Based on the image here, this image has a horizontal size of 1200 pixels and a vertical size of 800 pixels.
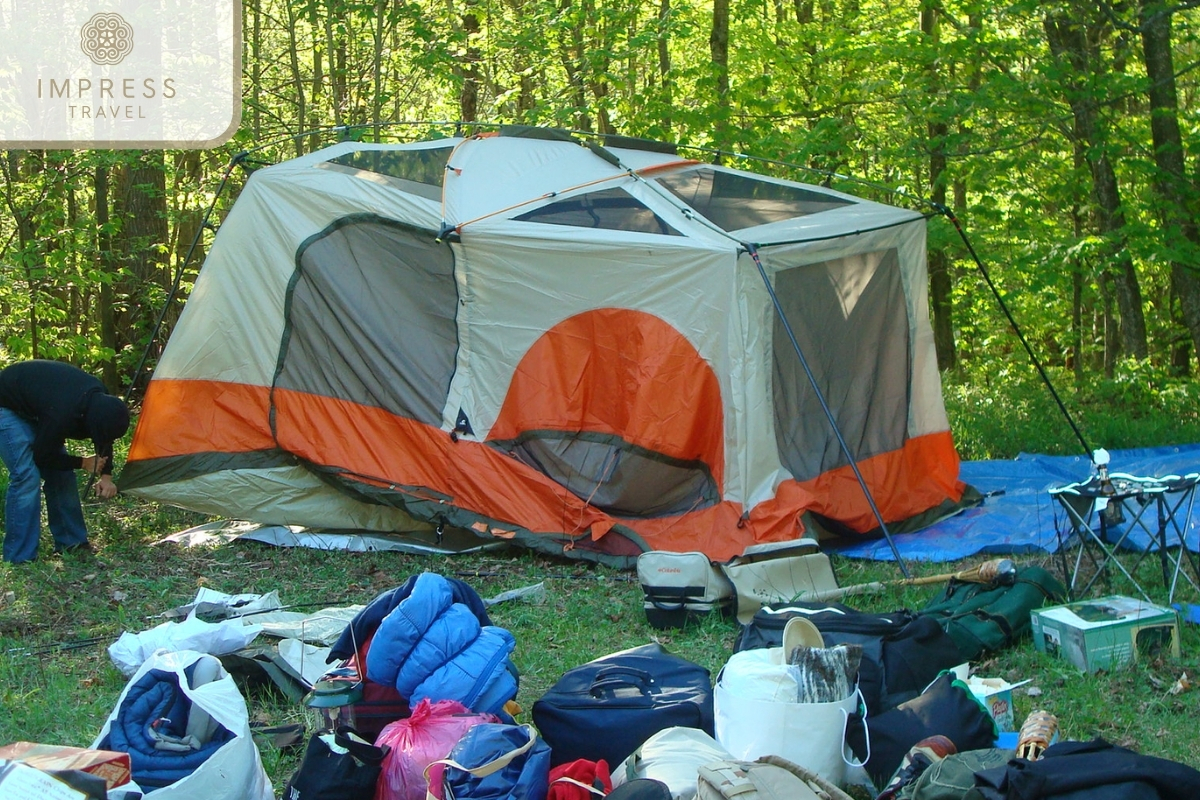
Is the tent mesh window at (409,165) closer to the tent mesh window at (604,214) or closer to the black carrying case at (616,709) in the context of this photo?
the tent mesh window at (604,214)

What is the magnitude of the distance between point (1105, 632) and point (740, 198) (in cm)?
329

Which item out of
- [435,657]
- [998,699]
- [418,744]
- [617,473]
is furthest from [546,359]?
[418,744]

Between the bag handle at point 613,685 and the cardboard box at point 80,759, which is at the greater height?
the cardboard box at point 80,759

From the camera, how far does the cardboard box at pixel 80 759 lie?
8.17 ft

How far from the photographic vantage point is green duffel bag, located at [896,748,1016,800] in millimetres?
2574

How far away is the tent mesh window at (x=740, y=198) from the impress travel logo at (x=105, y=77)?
4285 mm

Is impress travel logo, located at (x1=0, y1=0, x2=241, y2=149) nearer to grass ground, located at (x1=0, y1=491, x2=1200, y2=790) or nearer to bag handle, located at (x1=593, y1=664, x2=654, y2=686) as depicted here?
grass ground, located at (x1=0, y1=491, x2=1200, y2=790)

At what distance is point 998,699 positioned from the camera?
3.39 metres

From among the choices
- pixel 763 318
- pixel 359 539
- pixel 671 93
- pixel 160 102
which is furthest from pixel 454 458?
pixel 671 93

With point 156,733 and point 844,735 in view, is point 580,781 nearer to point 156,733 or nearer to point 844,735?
point 844,735

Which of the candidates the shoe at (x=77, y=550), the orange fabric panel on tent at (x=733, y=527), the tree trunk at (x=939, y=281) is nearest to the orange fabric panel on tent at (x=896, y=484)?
the orange fabric panel on tent at (x=733, y=527)

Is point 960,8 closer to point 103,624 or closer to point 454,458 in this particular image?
point 454,458

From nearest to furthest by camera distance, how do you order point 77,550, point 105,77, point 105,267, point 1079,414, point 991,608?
point 991,608
point 77,550
point 105,77
point 1079,414
point 105,267

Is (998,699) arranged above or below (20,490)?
below
